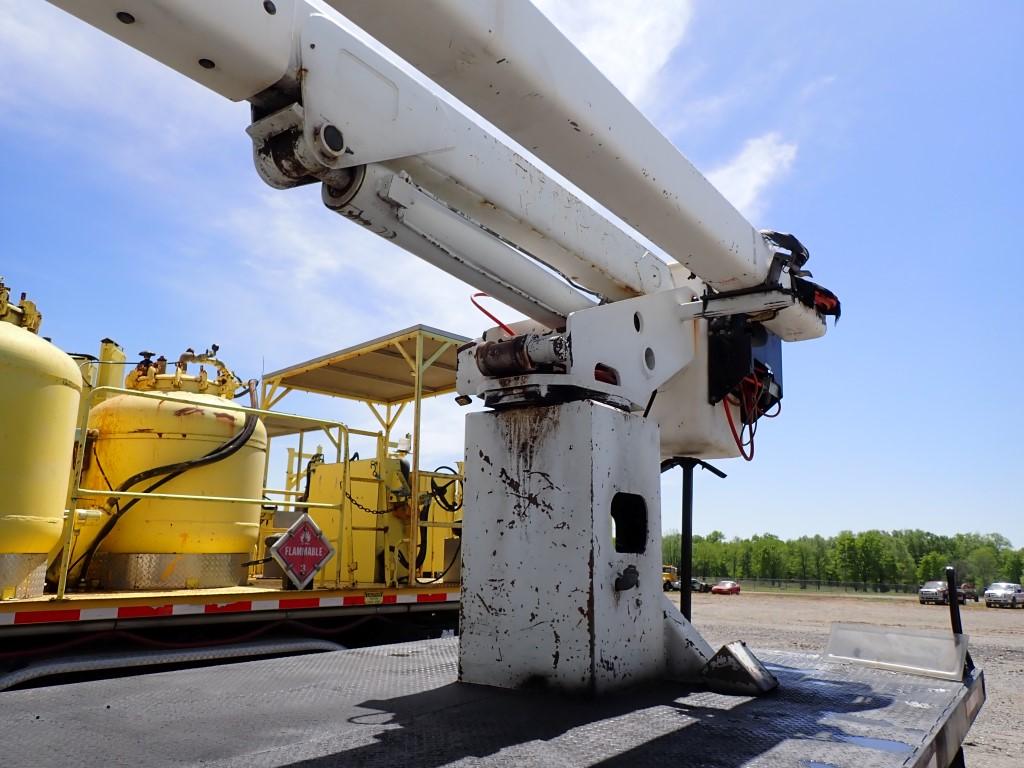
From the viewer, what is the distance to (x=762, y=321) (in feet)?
14.3

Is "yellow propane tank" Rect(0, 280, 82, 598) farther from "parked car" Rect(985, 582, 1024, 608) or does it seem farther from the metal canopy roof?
"parked car" Rect(985, 582, 1024, 608)

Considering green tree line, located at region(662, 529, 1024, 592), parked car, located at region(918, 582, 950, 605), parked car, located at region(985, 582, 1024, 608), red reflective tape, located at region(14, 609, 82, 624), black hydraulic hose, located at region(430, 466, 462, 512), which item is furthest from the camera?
green tree line, located at region(662, 529, 1024, 592)

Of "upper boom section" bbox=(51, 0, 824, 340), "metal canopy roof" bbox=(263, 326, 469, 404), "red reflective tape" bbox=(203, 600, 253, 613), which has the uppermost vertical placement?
"metal canopy roof" bbox=(263, 326, 469, 404)

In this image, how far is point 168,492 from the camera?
252 inches

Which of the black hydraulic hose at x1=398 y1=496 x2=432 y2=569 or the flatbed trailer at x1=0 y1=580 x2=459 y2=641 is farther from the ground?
the black hydraulic hose at x1=398 y1=496 x2=432 y2=569

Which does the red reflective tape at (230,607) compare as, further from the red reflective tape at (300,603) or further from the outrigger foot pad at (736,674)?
the outrigger foot pad at (736,674)

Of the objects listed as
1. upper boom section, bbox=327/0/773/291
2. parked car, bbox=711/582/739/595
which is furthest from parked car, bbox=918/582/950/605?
upper boom section, bbox=327/0/773/291

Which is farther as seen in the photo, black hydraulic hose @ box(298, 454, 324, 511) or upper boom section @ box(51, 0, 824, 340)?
black hydraulic hose @ box(298, 454, 324, 511)

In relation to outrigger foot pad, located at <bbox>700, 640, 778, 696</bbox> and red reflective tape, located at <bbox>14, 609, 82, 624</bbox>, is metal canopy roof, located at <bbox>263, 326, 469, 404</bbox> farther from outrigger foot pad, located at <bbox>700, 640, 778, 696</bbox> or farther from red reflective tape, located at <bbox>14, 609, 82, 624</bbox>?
outrigger foot pad, located at <bbox>700, 640, 778, 696</bbox>

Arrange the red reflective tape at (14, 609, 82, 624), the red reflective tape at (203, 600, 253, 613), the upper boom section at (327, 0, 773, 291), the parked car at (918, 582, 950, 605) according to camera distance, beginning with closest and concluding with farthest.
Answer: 1. the upper boom section at (327, 0, 773, 291)
2. the red reflective tape at (14, 609, 82, 624)
3. the red reflective tape at (203, 600, 253, 613)
4. the parked car at (918, 582, 950, 605)

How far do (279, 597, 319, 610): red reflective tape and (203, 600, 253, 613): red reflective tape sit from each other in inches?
12.1

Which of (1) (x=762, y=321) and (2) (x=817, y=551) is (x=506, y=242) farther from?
(2) (x=817, y=551)

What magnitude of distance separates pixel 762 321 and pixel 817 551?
96947 mm

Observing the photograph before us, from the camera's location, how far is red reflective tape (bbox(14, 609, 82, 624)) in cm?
468
